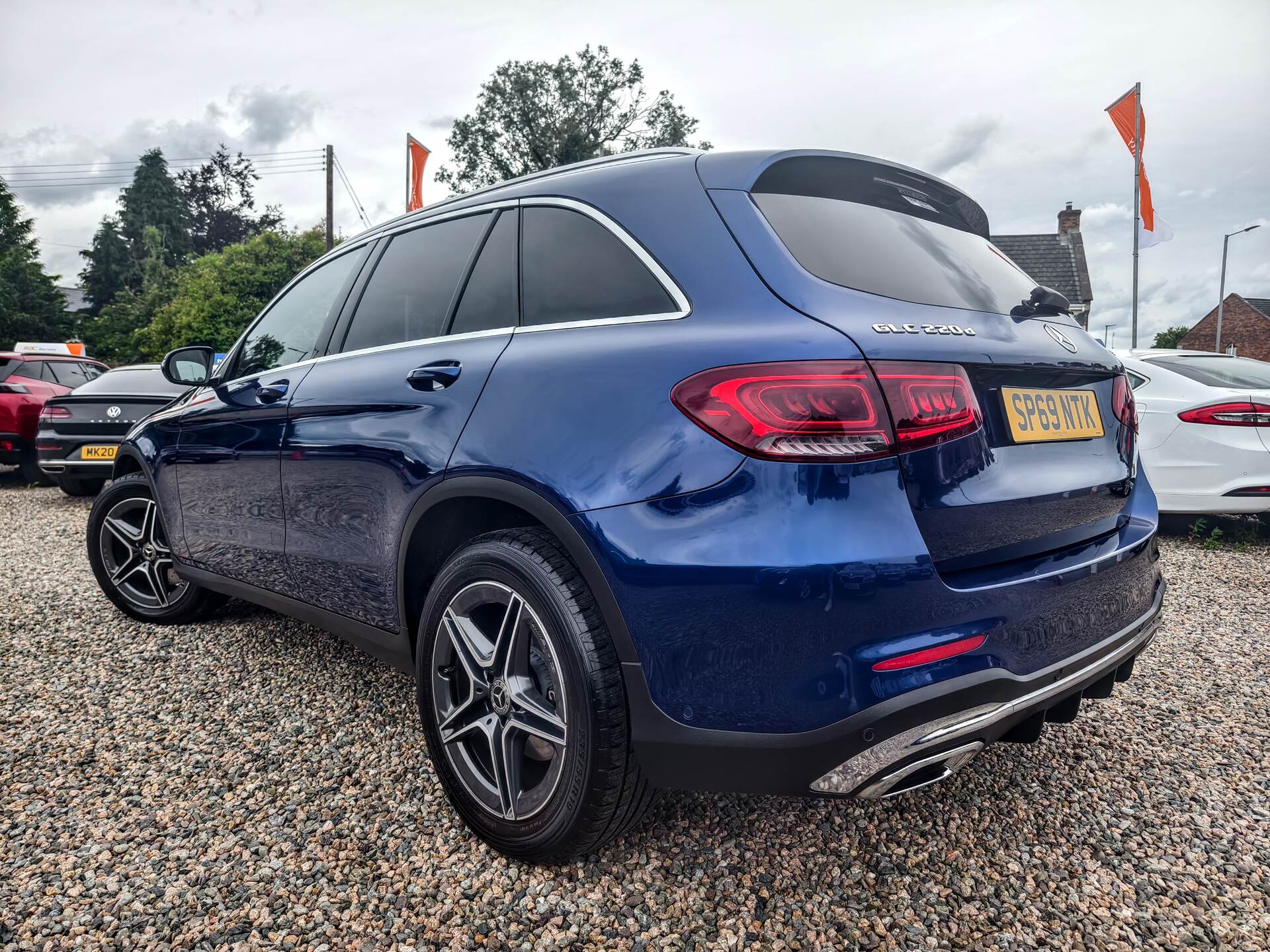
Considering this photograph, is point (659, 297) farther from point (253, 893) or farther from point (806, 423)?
point (253, 893)

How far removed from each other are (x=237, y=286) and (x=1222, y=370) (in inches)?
923

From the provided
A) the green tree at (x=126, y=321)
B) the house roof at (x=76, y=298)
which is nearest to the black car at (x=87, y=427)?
the green tree at (x=126, y=321)

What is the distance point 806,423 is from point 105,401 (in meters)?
8.83

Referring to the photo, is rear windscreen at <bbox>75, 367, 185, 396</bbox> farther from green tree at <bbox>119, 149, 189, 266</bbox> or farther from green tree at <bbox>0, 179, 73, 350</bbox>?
green tree at <bbox>119, 149, 189, 266</bbox>

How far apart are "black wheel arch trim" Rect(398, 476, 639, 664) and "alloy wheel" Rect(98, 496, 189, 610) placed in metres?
2.51

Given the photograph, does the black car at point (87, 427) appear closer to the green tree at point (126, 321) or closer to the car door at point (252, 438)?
the car door at point (252, 438)

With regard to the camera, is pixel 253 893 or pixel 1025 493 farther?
pixel 253 893

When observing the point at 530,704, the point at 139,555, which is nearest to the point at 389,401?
the point at 530,704

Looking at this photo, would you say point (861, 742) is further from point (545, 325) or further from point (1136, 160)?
point (1136, 160)

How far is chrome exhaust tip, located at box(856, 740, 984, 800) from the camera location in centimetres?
150

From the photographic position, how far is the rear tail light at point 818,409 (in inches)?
57.4

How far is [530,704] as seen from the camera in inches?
73.0

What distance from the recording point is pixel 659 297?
5.76 feet

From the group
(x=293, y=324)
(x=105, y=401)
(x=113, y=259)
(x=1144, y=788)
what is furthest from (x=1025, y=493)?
(x=113, y=259)
